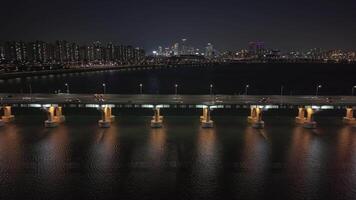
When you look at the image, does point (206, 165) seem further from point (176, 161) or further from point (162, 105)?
point (162, 105)

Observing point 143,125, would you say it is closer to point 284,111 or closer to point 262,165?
point 262,165

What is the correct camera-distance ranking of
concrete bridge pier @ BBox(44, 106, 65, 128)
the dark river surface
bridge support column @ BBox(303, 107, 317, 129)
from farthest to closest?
bridge support column @ BBox(303, 107, 317, 129)
concrete bridge pier @ BBox(44, 106, 65, 128)
the dark river surface

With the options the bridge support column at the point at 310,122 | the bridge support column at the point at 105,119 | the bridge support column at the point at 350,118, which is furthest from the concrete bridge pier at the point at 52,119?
the bridge support column at the point at 350,118

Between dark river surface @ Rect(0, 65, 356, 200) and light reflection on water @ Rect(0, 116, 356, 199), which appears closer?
dark river surface @ Rect(0, 65, 356, 200)

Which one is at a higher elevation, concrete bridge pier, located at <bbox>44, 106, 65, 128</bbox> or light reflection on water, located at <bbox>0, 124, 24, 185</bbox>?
concrete bridge pier, located at <bbox>44, 106, 65, 128</bbox>

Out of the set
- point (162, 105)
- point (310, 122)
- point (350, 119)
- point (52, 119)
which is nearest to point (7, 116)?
point (52, 119)

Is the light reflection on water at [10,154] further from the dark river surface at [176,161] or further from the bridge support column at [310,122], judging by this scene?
the bridge support column at [310,122]

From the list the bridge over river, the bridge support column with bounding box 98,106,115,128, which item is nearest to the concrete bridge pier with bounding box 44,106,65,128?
the bridge over river

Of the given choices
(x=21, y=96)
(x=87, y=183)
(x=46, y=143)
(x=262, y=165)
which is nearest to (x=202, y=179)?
(x=262, y=165)

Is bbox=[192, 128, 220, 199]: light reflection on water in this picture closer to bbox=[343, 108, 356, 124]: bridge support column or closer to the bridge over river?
the bridge over river
